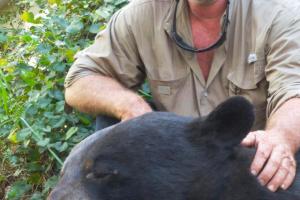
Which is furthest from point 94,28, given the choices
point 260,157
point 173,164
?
point 173,164

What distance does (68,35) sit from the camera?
5.13 m

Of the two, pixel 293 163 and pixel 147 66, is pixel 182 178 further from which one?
pixel 147 66

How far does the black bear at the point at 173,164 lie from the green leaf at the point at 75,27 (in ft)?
9.03

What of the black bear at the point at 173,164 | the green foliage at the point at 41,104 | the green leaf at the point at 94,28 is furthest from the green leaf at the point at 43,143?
the black bear at the point at 173,164

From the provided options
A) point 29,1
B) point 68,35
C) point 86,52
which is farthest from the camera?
point 29,1

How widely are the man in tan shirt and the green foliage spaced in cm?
46

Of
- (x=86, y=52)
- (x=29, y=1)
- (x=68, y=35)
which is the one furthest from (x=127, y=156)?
(x=29, y=1)

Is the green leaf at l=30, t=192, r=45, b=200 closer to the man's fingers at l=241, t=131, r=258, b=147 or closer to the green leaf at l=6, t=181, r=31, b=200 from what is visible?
the green leaf at l=6, t=181, r=31, b=200

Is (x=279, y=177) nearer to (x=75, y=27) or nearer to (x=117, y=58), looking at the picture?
(x=117, y=58)

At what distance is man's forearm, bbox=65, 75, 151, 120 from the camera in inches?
135

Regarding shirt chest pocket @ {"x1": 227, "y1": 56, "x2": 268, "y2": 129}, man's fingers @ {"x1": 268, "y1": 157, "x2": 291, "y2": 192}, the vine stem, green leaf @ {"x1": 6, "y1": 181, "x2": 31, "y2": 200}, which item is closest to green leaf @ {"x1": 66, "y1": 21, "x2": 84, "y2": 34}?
the vine stem

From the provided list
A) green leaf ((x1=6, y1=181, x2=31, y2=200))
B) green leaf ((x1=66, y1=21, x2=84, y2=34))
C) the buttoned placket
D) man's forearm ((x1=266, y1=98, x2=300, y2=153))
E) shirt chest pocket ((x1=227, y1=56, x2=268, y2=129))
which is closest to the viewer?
man's forearm ((x1=266, y1=98, x2=300, y2=153))

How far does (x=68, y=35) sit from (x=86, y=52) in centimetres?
121

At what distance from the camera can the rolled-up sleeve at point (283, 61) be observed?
3.23 m
